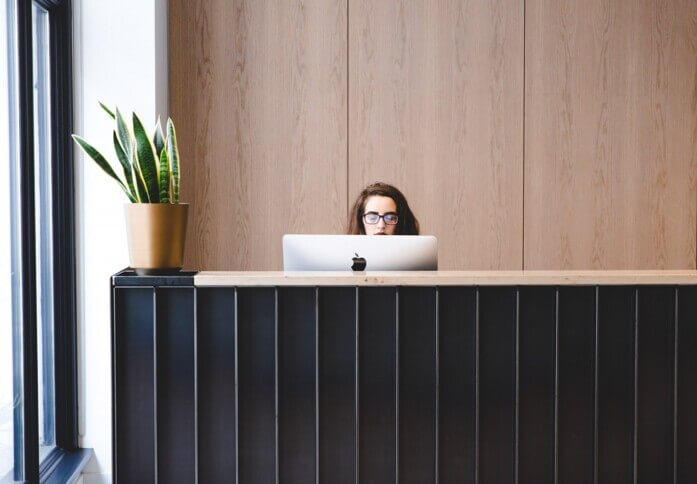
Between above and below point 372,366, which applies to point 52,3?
above

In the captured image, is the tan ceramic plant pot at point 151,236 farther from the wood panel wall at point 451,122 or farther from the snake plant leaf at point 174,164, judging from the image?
the wood panel wall at point 451,122

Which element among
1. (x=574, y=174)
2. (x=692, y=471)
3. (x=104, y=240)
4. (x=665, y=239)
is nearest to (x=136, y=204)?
(x=104, y=240)

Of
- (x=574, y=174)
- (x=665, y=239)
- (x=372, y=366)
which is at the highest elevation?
(x=574, y=174)

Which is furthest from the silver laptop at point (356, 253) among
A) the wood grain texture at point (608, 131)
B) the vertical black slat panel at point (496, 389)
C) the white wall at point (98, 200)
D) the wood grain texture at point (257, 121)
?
the wood grain texture at point (608, 131)

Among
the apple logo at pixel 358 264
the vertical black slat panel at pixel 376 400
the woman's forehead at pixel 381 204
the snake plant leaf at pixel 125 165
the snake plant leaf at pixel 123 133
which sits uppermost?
the snake plant leaf at pixel 123 133

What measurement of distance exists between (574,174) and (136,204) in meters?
2.48

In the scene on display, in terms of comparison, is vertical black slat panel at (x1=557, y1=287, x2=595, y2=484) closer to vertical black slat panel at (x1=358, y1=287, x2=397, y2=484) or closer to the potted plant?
vertical black slat panel at (x1=358, y1=287, x2=397, y2=484)

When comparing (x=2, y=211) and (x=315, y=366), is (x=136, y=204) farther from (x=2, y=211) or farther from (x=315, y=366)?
(x=315, y=366)

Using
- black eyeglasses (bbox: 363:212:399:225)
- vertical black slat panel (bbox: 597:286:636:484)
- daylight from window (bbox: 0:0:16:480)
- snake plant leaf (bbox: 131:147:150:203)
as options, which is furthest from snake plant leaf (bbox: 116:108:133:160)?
vertical black slat panel (bbox: 597:286:636:484)

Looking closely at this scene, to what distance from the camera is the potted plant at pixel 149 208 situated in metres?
2.01

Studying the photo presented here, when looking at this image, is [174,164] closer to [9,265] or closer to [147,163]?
[147,163]

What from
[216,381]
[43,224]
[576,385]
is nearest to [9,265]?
[43,224]

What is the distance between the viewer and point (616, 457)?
2043 mm

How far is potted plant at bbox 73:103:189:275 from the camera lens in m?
2.01
